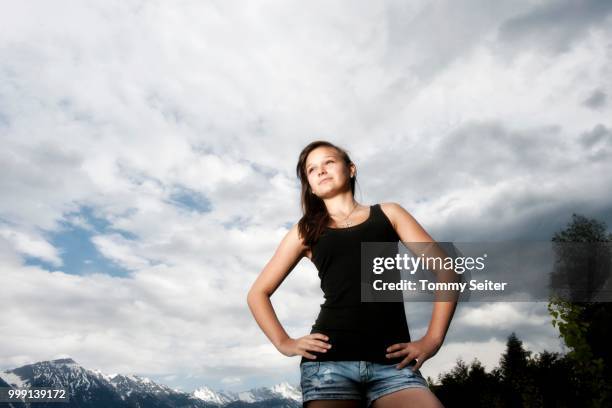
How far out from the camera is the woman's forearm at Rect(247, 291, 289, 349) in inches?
147

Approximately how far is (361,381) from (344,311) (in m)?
0.44

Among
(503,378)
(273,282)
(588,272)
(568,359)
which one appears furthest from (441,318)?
(503,378)

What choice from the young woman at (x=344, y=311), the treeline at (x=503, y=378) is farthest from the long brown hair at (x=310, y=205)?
the treeline at (x=503, y=378)

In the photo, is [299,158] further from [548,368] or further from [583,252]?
[548,368]

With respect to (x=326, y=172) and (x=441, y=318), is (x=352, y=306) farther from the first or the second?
(x=326, y=172)

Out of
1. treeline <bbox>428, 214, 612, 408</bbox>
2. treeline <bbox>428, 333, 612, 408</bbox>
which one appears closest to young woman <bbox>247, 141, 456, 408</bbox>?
treeline <bbox>428, 214, 612, 408</bbox>

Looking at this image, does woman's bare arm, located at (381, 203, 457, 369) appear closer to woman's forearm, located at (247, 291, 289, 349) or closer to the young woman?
the young woman

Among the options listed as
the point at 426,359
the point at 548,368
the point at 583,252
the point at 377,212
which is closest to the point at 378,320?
the point at 426,359

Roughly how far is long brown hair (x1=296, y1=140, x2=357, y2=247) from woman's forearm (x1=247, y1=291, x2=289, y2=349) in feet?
1.92

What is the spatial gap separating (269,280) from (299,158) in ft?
3.48

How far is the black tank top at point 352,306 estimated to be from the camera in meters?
2.96

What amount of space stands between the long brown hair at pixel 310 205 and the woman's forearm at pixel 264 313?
0.59 meters

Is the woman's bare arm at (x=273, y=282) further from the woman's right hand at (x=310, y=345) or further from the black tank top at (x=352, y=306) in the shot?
the woman's right hand at (x=310, y=345)

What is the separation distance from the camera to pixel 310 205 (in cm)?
397
